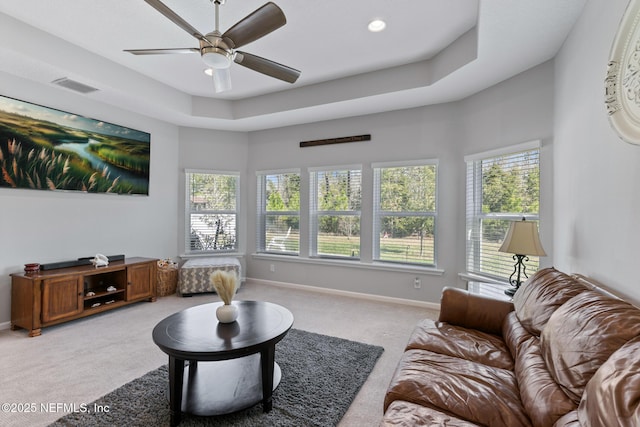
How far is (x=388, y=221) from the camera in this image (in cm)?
454

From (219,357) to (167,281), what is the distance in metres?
3.42

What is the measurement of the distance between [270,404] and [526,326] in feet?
5.43

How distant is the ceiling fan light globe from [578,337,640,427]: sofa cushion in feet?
8.65

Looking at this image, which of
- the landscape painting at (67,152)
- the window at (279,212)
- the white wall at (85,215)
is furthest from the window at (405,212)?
the landscape painting at (67,152)

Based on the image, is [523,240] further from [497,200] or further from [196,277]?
[196,277]

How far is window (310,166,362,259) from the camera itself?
4.77m

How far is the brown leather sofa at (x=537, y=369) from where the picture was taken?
0.96 meters

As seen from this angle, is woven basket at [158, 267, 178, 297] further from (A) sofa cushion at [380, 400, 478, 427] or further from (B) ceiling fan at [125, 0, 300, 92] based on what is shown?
(A) sofa cushion at [380, 400, 478, 427]

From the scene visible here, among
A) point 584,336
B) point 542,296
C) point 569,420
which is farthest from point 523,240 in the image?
point 569,420

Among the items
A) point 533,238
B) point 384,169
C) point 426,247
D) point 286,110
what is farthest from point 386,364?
point 286,110

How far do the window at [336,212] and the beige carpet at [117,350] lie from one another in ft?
2.73

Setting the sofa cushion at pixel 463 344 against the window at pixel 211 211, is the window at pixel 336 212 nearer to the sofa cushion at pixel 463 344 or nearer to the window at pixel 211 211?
the window at pixel 211 211

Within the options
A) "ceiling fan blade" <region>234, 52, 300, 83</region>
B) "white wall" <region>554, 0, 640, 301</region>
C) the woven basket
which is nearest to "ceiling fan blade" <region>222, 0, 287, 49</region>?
"ceiling fan blade" <region>234, 52, 300, 83</region>

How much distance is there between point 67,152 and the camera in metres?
3.72
